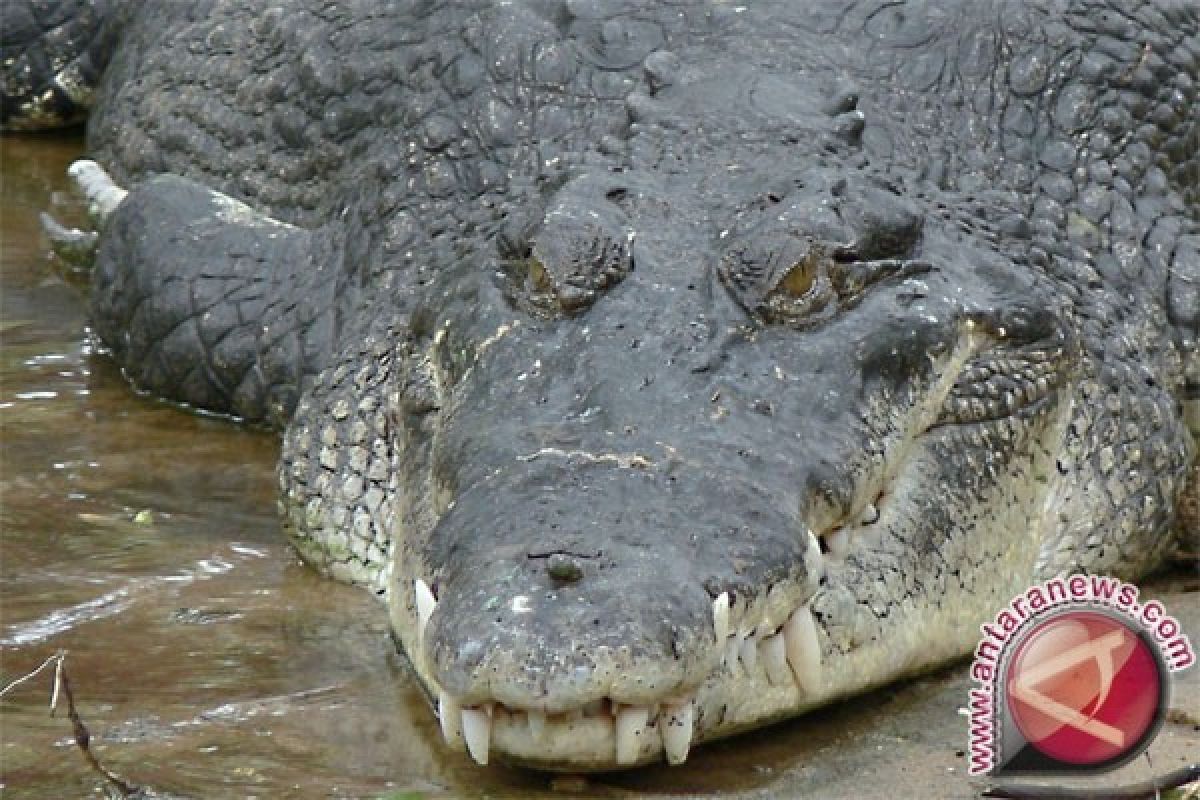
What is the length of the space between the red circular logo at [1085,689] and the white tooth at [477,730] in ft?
2.60

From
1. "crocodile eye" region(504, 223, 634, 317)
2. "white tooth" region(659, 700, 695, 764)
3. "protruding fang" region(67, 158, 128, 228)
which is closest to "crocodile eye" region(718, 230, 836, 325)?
"crocodile eye" region(504, 223, 634, 317)

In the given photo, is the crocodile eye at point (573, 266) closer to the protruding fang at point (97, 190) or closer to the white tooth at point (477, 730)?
the white tooth at point (477, 730)

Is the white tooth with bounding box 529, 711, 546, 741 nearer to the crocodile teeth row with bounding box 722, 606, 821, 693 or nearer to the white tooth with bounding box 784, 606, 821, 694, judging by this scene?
the crocodile teeth row with bounding box 722, 606, 821, 693

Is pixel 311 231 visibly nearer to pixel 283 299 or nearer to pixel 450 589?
pixel 283 299

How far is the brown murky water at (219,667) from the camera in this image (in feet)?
13.2

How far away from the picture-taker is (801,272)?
4512 mm

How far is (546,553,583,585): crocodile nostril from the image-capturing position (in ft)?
12.3

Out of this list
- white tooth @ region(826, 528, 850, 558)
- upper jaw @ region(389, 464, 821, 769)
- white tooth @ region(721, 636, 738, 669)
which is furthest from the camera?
white tooth @ region(826, 528, 850, 558)

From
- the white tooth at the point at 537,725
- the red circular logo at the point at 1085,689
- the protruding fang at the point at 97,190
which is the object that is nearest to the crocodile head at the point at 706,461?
the white tooth at the point at 537,725

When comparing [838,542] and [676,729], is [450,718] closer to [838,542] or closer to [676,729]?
[676,729]

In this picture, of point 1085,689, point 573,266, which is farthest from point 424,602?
point 1085,689

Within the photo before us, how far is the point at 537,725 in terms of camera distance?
3.76 m

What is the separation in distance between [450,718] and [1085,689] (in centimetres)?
96

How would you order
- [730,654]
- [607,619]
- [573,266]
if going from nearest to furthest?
1. [607,619]
2. [730,654]
3. [573,266]
